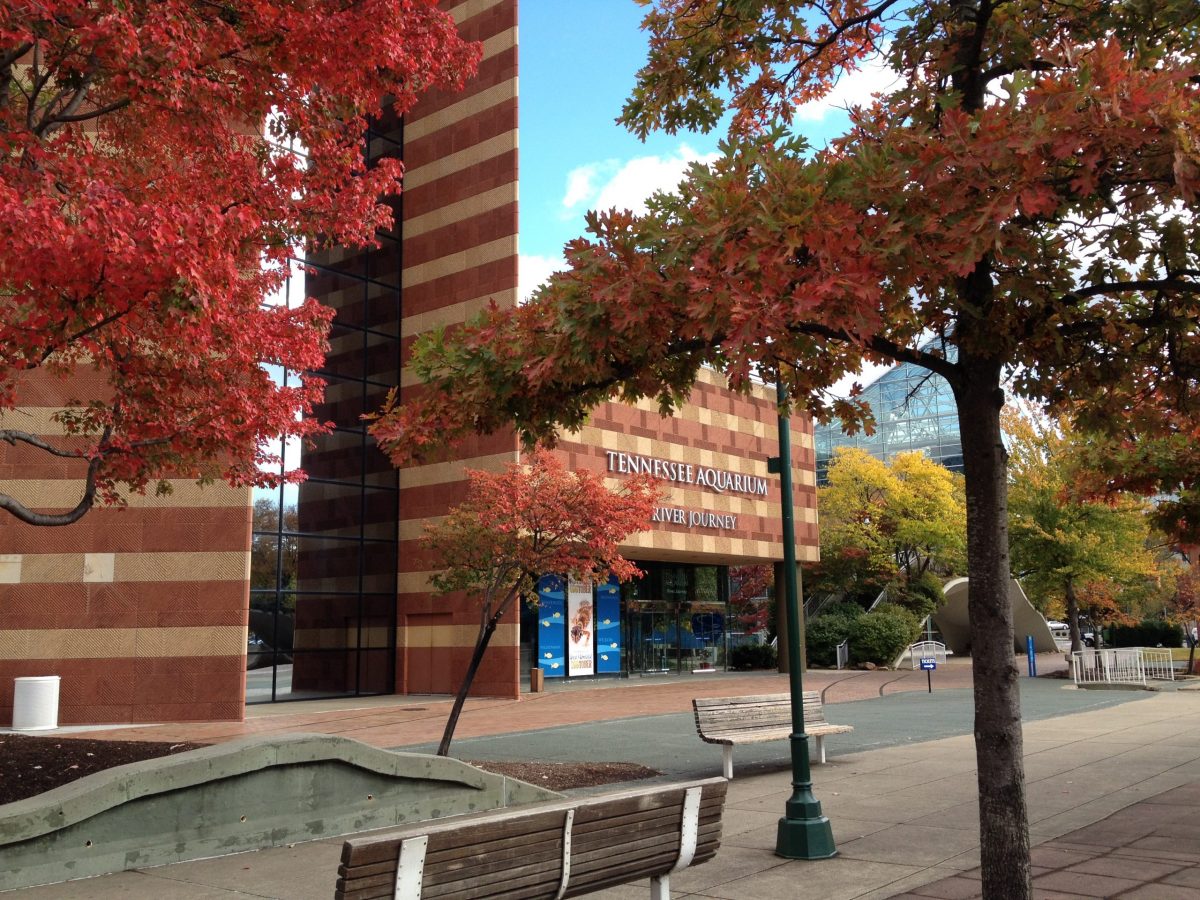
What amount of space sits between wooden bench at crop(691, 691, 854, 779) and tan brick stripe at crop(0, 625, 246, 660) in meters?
11.6

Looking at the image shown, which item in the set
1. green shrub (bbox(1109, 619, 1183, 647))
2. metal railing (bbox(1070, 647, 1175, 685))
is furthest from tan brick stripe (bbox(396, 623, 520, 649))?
green shrub (bbox(1109, 619, 1183, 647))

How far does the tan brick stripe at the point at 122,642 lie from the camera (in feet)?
64.8

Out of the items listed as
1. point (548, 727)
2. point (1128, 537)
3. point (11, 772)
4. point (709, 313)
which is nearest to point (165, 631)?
point (548, 727)

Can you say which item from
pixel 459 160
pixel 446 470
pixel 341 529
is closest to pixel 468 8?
pixel 459 160

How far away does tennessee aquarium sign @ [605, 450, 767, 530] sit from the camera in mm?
29523

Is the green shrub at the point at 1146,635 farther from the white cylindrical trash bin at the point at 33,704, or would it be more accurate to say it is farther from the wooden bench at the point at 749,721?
the white cylindrical trash bin at the point at 33,704

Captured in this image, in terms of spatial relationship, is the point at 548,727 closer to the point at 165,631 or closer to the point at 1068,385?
the point at 165,631

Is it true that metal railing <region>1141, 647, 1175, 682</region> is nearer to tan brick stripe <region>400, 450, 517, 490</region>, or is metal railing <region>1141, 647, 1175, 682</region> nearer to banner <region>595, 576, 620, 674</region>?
banner <region>595, 576, 620, 674</region>

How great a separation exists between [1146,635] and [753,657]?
87.5ft

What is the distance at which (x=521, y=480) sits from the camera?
1352 cm

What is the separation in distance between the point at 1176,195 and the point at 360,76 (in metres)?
7.49

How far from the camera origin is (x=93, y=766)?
962 cm

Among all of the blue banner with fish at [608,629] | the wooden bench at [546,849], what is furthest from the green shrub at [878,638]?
the wooden bench at [546,849]

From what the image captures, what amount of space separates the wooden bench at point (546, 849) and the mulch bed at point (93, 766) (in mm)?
5469
